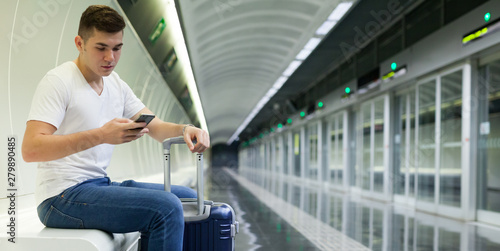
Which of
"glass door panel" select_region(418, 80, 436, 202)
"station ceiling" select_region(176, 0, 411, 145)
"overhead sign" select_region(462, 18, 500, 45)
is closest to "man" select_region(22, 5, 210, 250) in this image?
"station ceiling" select_region(176, 0, 411, 145)

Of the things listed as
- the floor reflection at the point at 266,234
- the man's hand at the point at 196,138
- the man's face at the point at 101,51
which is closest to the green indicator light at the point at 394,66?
the floor reflection at the point at 266,234

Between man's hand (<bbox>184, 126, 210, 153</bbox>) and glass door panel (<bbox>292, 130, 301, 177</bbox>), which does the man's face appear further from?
glass door panel (<bbox>292, 130, 301, 177</bbox>)

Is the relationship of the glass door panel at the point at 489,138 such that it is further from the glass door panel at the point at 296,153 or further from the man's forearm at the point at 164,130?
the glass door panel at the point at 296,153

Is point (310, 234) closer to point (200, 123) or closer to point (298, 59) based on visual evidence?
point (298, 59)

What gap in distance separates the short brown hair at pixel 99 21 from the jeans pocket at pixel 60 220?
0.67 m

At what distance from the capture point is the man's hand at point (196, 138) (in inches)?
69.5

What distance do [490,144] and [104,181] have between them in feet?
21.6

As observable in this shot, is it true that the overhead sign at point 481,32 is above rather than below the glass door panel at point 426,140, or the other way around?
above

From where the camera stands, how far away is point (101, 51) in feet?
5.40

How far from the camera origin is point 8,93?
9.16ft

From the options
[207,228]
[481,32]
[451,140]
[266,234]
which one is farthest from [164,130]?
[451,140]

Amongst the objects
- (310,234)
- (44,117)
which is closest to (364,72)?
(310,234)

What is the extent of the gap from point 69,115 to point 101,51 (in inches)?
10.6

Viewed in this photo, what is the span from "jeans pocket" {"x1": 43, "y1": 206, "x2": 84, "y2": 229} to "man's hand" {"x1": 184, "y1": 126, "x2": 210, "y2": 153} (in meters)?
0.51
